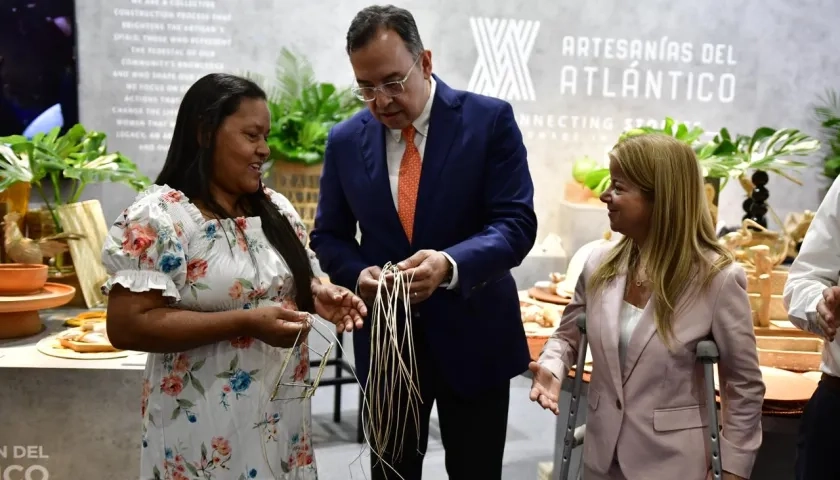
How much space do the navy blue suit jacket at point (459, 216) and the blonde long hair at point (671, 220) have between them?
0.30 meters

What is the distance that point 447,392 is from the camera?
2.10 m

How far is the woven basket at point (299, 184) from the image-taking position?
4.56 m

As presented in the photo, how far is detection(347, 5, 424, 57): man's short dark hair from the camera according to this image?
1.94 meters

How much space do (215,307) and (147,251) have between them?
0.19 meters

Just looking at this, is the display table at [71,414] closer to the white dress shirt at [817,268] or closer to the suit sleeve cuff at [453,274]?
the suit sleeve cuff at [453,274]

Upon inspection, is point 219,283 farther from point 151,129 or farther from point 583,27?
point 583,27

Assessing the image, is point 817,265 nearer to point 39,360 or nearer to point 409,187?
point 409,187

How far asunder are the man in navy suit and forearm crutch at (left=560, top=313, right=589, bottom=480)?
0.63ft

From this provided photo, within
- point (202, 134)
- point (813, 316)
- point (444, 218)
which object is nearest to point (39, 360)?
point (202, 134)

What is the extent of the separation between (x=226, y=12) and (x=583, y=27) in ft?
7.66

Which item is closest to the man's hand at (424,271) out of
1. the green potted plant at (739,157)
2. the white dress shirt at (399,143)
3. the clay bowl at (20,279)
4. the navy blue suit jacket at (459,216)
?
the navy blue suit jacket at (459,216)

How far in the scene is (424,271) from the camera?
1846mm

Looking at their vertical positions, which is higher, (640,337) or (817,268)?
(817,268)

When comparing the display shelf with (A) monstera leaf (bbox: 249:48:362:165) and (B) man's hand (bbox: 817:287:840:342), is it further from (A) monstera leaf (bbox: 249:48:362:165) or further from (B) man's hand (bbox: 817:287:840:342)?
(B) man's hand (bbox: 817:287:840:342)
